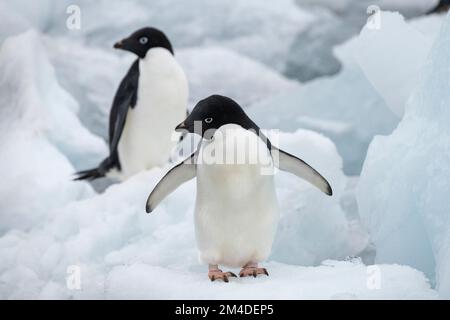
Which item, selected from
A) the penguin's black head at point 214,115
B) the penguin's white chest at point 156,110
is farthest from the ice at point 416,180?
the penguin's white chest at point 156,110

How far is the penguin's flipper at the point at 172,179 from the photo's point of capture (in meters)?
1.71

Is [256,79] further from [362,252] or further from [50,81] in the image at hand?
[362,252]

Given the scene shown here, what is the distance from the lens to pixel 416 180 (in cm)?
185

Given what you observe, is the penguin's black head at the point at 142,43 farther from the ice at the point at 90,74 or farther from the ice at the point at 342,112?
the ice at the point at 90,74

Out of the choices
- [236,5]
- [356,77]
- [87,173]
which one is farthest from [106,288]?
[236,5]

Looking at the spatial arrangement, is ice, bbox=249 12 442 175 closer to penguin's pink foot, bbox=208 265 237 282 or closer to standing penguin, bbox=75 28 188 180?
standing penguin, bbox=75 28 188 180

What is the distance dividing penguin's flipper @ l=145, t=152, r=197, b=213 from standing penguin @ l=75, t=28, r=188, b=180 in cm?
87

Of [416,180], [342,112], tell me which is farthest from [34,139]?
[416,180]

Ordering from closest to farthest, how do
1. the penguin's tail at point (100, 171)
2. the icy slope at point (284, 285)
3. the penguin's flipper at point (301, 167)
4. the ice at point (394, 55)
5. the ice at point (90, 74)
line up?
1. the icy slope at point (284, 285)
2. the penguin's flipper at point (301, 167)
3. the ice at point (394, 55)
4. the penguin's tail at point (100, 171)
5. the ice at point (90, 74)

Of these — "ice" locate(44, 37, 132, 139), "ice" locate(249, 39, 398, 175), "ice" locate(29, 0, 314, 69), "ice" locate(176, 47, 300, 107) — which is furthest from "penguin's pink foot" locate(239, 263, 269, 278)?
"ice" locate(29, 0, 314, 69)

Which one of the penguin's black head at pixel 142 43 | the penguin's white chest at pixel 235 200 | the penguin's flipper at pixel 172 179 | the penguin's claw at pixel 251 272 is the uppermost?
the penguin's black head at pixel 142 43

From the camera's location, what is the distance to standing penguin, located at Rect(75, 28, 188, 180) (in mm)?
2574

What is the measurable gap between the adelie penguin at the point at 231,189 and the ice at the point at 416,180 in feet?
1.18

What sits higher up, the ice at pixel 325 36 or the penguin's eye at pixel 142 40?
the ice at pixel 325 36
